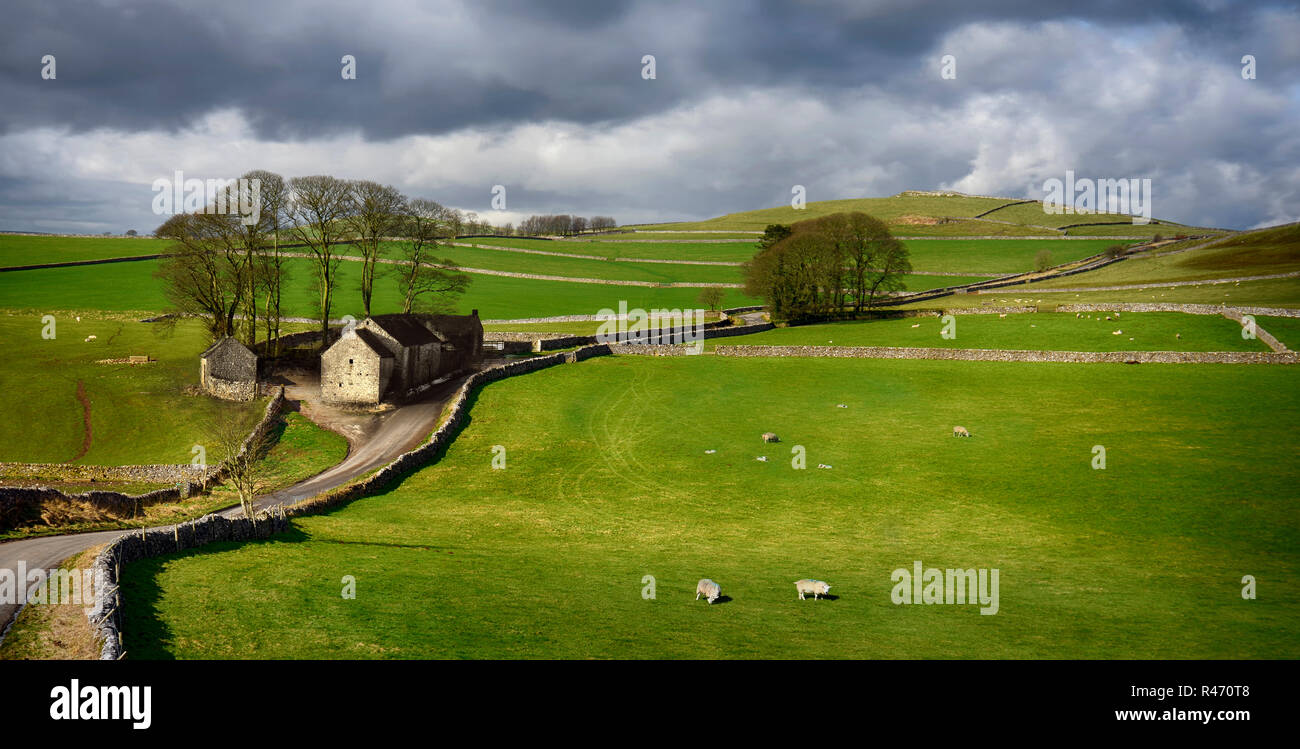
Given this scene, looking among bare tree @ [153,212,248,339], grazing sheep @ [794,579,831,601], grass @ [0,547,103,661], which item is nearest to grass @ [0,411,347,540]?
grass @ [0,547,103,661]

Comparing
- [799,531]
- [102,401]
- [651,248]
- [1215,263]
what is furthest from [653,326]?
[651,248]

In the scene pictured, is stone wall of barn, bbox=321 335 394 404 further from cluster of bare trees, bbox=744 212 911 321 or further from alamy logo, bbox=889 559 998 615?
cluster of bare trees, bbox=744 212 911 321

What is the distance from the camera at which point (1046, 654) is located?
15750 millimetres

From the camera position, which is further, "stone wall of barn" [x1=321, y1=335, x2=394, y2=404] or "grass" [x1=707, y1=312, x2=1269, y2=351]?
"grass" [x1=707, y1=312, x2=1269, y2=351]

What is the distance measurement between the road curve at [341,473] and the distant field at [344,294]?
4063 centimetres

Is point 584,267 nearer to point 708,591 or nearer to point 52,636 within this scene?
point 708,591

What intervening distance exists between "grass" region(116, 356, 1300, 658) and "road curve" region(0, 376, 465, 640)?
361cm

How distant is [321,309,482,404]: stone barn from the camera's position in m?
50.6

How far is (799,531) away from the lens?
2827 cm

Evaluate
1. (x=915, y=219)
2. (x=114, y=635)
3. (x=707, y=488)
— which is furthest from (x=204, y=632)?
(x=915, y=219)

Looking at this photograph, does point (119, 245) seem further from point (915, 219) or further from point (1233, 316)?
point (915, 219)
